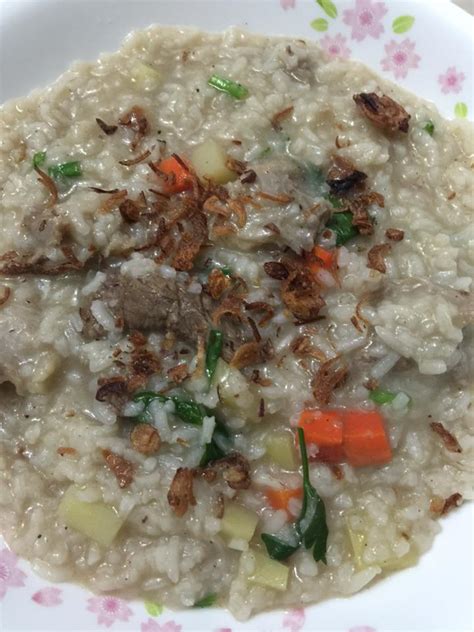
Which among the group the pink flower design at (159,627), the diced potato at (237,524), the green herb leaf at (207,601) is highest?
the diced potato at (237,524)

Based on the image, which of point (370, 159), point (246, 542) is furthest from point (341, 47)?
point (246, 542)

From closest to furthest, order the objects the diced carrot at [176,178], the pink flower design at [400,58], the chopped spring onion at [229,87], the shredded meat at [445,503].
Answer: the shredded meat at [445,503], the diced carrot at [176,178], the chopped spring onion at [229,87], the pink flower design at [400,58]

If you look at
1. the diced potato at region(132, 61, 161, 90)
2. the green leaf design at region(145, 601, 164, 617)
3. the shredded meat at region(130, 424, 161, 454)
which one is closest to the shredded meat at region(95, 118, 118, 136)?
the diced potato at region(132, 61, 161, 90)

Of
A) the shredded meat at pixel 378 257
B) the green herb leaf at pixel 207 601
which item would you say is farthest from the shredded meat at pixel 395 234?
the green herb leaf at pixel 207 601

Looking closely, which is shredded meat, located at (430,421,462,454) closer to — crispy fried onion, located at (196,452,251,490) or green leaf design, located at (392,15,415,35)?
crispy fried onion, located at (196,452,251,490)

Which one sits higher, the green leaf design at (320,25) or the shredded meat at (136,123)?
the green leaf design at (320,25)

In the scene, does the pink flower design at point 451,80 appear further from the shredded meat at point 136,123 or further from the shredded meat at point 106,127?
the shredded meat at point 106,127

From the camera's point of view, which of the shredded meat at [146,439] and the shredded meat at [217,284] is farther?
the shredded meat at [217,284]
